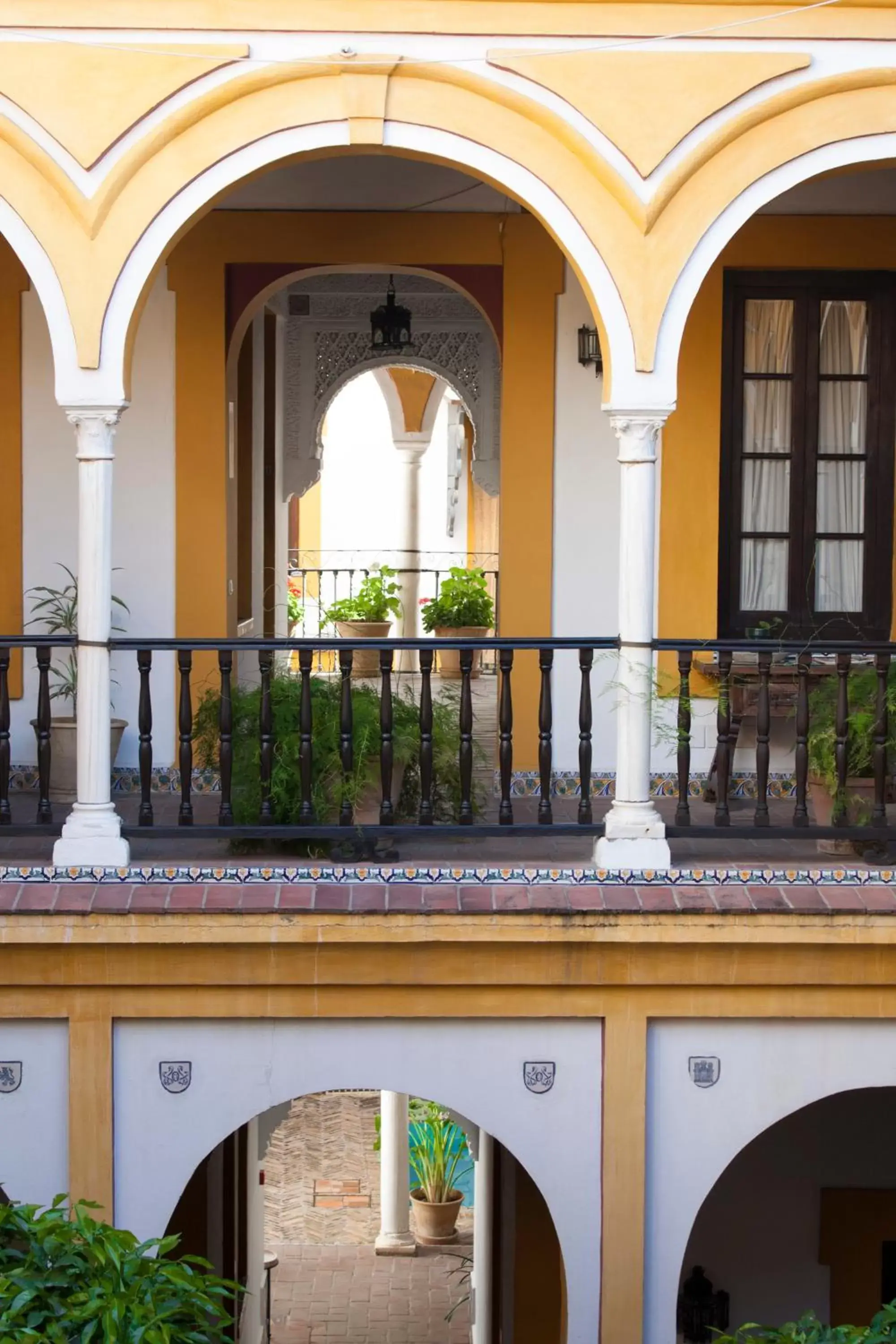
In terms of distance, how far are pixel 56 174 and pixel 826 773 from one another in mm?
3511

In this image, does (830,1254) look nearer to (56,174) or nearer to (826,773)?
(826,773)

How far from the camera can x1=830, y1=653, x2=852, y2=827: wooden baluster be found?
6.18 metres

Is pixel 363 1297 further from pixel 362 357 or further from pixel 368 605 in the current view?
pixel 362 357

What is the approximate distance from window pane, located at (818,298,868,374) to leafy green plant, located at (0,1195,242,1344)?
17.4 feet

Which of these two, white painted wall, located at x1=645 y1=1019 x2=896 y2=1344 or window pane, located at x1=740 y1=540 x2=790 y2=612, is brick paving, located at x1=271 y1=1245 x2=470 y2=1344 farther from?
window pane, located at x1=740 y1=540 x2=790 y2=612

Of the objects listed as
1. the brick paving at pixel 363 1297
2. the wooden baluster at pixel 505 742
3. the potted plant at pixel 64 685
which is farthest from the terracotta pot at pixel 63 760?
the brick paving at pixel 363 1297

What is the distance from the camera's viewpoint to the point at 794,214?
7789mm

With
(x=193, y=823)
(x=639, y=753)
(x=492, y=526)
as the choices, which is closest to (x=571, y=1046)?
(x=639, y=753)

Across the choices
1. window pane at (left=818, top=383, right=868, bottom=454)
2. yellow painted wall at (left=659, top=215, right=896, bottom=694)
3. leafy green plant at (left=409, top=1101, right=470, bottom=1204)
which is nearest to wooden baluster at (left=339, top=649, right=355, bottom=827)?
yellow painted wall at (left=659, top=215, right=896, bottom=694)

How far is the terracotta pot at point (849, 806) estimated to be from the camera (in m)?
6.39

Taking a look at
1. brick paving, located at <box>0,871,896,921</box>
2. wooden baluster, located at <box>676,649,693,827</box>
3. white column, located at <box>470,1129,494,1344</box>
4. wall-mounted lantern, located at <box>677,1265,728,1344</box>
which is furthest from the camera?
white column, located at <box>470,1129,494,1344</box>

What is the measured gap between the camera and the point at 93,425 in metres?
6.05

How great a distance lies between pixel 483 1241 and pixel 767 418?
509 cm

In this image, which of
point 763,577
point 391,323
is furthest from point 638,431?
point 391,323
